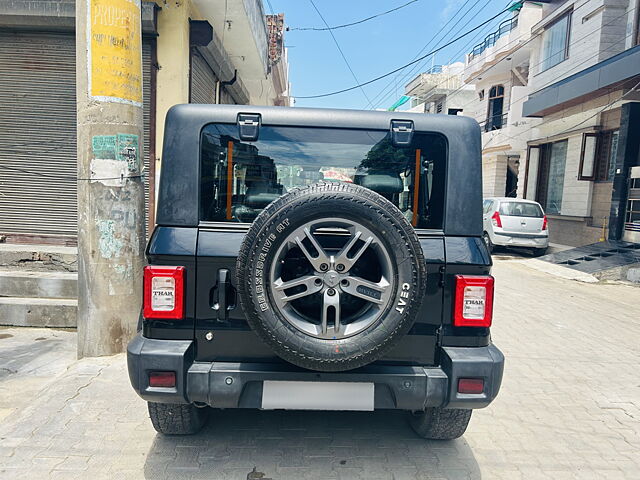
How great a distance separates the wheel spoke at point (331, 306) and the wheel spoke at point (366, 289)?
0.20ft

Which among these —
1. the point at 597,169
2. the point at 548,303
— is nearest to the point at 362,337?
the point at 548,303

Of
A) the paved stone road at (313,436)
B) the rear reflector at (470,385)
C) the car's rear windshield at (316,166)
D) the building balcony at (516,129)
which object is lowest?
the paved stone road at (313,436)

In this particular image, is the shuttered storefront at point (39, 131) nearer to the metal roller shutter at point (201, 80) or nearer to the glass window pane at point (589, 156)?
the metal roller shutter at point (201, 80)

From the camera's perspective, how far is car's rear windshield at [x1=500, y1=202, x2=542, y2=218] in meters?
13.3

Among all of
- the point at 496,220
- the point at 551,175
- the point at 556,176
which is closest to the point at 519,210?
the point at 496,220

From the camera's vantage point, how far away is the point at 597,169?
1429 centimetres

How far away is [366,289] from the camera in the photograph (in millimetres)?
2355

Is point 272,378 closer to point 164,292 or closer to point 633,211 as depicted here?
point 164,292

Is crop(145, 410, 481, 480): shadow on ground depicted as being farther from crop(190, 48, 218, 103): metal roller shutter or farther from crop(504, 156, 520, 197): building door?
crop(504, 156, 520, 197): building door

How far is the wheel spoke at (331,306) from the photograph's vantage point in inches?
91.0

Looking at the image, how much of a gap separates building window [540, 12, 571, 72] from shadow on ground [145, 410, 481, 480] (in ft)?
55.9

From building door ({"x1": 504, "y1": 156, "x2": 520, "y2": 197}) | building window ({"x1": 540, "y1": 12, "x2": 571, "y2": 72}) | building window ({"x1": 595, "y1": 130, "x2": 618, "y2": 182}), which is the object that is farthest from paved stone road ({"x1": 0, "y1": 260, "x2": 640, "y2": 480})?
building door ({"x1": 504, "y1": 156, "x2": 520, "y2": 197})

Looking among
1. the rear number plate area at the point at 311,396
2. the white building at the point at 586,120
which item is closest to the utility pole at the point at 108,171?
the rear number plate area at the point at 311,396

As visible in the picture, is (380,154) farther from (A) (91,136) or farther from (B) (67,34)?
(B) (67,34)
